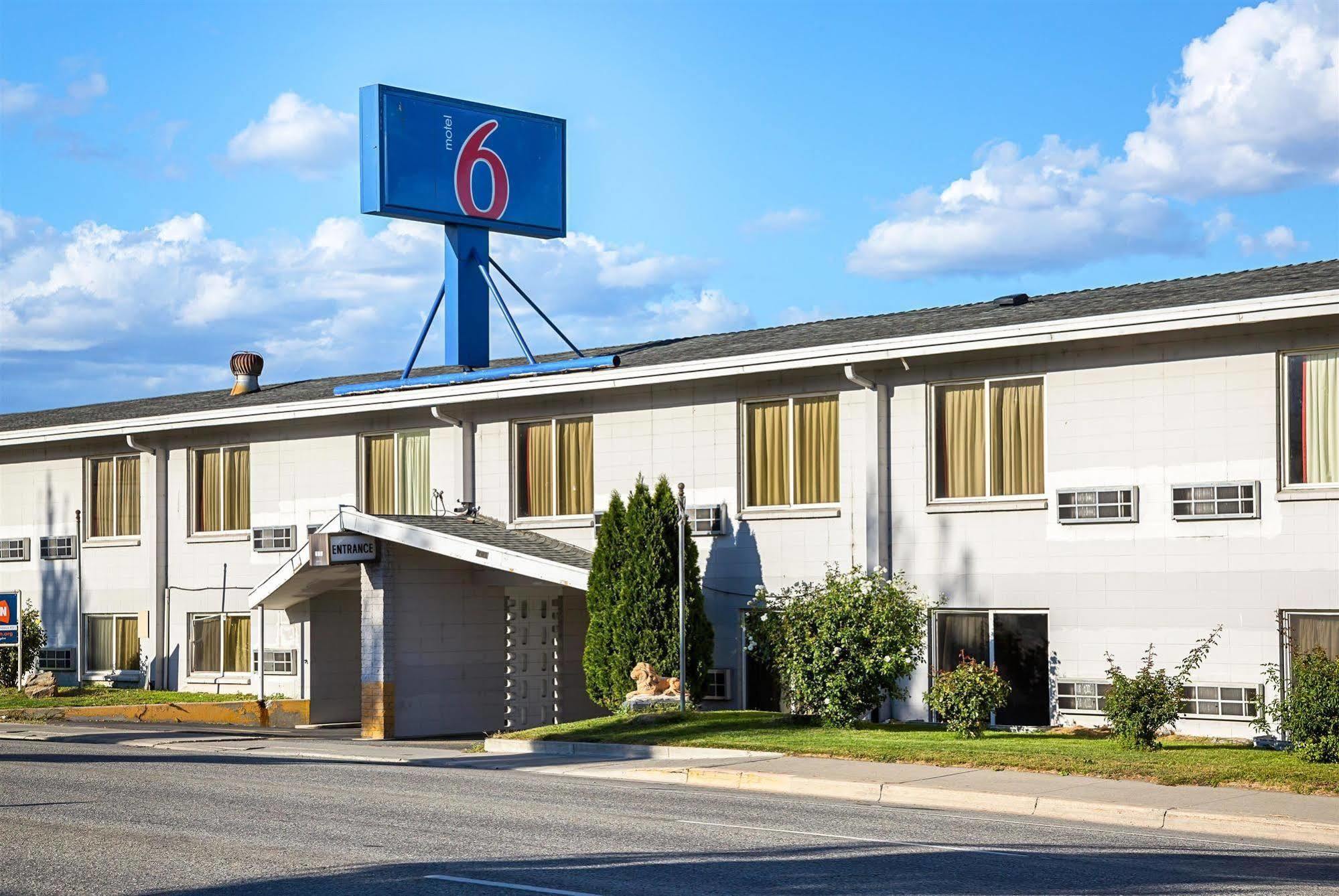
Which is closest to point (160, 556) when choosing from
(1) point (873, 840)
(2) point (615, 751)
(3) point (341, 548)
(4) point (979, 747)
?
(3) point (341, 548)

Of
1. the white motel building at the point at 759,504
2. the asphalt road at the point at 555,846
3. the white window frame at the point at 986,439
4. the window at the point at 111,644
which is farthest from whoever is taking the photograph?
the window at the point at 111,644

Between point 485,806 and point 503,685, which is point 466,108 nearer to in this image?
point 503,685

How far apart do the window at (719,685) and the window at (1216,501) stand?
7306 mm

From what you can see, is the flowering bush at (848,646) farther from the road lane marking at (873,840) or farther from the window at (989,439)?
the road lane marking at (873,840)

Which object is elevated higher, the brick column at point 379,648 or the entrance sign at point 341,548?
the entrance sign at point 341,548

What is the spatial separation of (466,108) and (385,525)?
9704mm

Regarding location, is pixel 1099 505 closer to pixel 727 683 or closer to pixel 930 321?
pixel 930 321

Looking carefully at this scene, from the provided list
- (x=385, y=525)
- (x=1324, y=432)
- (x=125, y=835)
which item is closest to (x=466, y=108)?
(x=385, y=525)

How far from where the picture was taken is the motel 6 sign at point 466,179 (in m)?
28.9

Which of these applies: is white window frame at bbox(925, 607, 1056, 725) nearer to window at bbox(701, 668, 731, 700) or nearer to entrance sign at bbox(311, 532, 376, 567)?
Result: window at bbox(701, 668, 731, 700)

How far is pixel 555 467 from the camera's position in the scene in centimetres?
2659

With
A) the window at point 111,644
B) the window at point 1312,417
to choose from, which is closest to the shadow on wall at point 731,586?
the window at point 1312,417

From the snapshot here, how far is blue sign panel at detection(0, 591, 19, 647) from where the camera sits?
29.9 m

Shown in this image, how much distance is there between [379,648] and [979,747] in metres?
10.1
